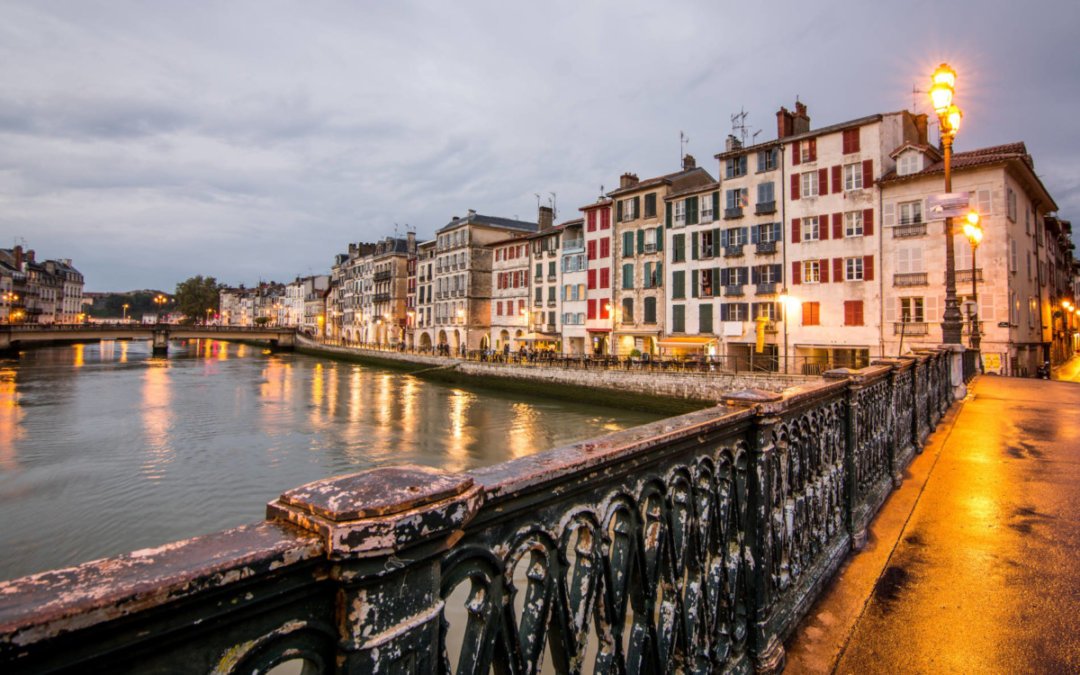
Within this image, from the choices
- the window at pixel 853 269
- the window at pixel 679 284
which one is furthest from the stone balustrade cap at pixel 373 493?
the window at pixel 679 284

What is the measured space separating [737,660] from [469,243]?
6032 centimetres

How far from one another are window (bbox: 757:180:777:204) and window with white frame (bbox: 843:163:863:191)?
392cm

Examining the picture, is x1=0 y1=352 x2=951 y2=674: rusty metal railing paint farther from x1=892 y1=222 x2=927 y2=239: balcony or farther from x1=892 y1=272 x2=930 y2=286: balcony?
x1=892 y1=222 x2=927 y2=239: balcony

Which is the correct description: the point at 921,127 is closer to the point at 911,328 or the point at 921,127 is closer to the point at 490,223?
the point at 911,328

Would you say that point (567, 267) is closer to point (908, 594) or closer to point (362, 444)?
point (362, 444)

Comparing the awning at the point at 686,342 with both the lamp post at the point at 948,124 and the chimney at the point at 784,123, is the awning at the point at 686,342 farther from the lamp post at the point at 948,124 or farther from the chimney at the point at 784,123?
the lamp post at the point at 948,124

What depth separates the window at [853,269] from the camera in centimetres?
3131

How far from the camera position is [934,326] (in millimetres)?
28594

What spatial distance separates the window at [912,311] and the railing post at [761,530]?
103 ft

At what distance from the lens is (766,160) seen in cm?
3509

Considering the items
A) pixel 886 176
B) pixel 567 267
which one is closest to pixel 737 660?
pixel 886 176

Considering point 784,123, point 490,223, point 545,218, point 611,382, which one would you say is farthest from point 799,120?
point 490,223

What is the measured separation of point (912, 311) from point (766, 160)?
1225 centimetres

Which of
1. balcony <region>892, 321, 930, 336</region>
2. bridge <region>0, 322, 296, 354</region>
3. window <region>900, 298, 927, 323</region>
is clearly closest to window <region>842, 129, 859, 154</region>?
window <region>900, 298, 927, 323</region>
